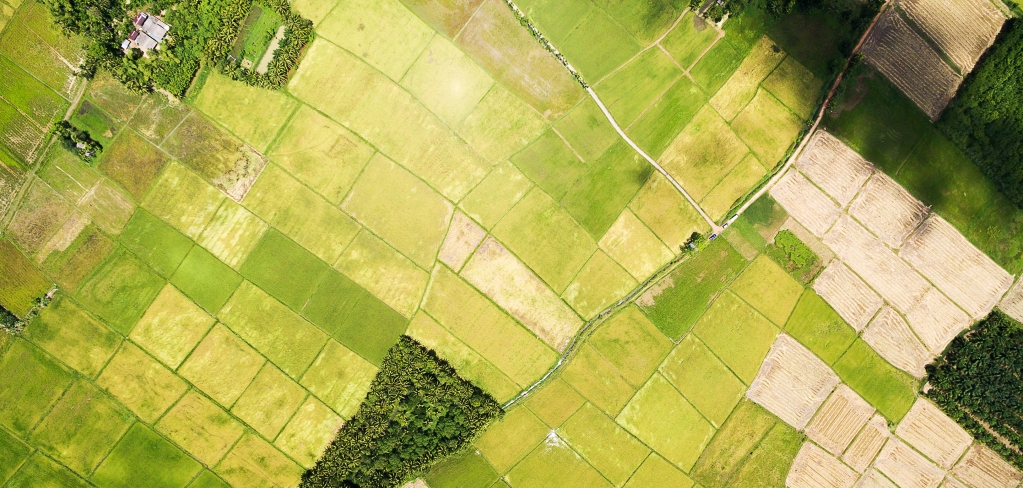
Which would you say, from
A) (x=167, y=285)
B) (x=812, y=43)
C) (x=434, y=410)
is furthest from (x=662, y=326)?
(x=167, y=285)

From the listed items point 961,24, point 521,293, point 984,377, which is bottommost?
point 521,293

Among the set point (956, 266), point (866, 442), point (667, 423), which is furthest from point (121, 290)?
point (956, 266)

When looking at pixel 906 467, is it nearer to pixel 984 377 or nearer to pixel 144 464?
pixel 984 377

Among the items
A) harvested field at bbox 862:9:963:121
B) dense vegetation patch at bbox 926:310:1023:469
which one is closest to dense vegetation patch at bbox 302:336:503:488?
dense vegetation patch at bbox 926:310:1023:469

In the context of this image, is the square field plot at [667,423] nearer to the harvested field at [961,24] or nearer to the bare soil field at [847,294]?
the bare soil field at [847,294]

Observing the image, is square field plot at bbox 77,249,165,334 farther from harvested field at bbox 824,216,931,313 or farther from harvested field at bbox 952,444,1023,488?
harvested field at bbox 952,444,1023,488

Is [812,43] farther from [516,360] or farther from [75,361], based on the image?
[75,361]
